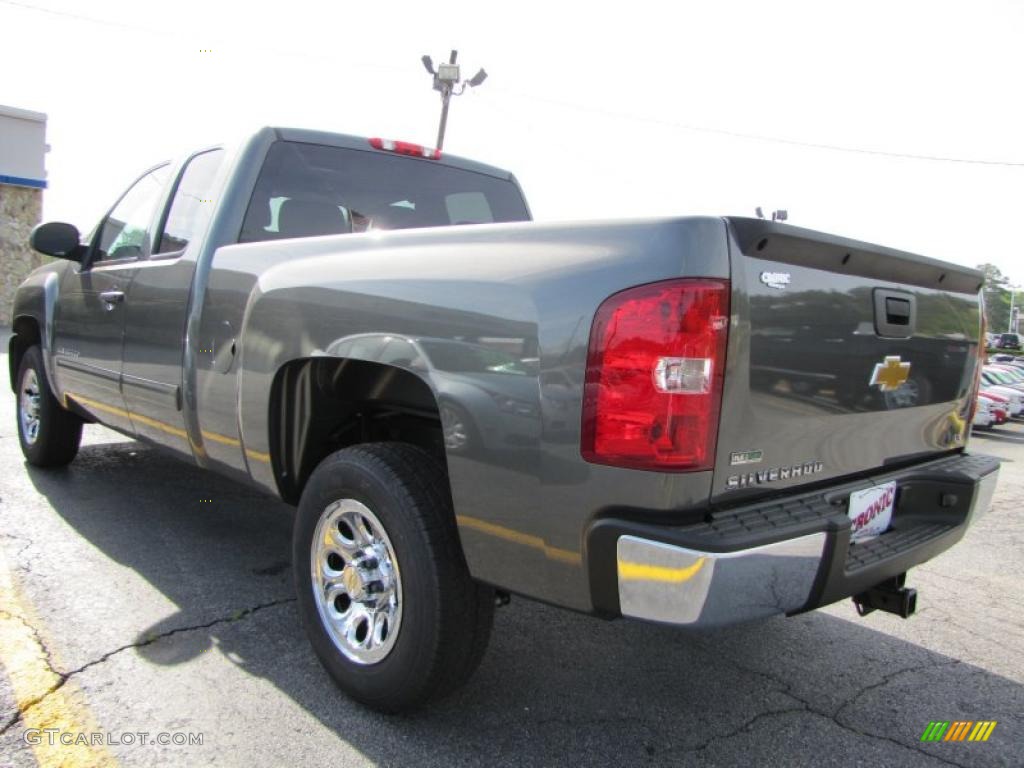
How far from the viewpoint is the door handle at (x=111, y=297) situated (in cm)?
395

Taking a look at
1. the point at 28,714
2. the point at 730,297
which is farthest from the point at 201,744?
the point at 730,297

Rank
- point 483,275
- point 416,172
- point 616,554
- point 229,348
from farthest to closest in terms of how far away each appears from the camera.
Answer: point 416,172, point 229,348, point 483,275, point 616,554

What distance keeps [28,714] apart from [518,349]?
1.94 meters

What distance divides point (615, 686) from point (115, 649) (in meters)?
1.84

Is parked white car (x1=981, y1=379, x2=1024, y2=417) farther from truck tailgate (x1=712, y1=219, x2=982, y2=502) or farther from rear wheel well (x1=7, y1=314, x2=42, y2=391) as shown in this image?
rear wheel well (x1=7, y1=314, x2=42, y2=391)

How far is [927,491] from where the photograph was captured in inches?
109

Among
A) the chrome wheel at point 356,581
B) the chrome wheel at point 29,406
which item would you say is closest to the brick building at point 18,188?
the chrome wheel at point 29,406

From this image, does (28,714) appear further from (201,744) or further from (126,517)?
(126,517)

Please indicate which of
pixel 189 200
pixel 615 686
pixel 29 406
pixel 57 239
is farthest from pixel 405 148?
pixel 29 406

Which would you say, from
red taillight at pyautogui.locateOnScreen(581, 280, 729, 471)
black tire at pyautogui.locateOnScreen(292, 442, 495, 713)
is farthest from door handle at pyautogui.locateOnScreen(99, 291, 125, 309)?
red taillight at pyautogui.locateOnScreen(581, 280, 729, 471)

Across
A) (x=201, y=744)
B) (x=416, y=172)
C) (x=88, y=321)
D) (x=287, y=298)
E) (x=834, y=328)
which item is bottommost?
(x=201, y=744)

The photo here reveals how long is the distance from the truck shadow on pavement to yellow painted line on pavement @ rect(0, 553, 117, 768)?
31 cm

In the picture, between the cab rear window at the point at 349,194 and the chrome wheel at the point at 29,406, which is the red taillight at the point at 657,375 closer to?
the cab rear window at the point at 349,194

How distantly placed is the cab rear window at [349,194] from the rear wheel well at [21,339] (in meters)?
2.59
